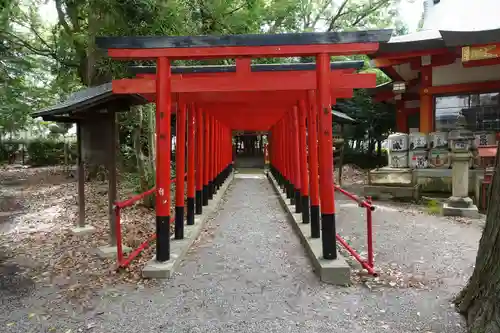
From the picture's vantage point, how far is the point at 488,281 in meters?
3.04

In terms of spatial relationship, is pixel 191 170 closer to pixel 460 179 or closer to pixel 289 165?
pixel 289 165

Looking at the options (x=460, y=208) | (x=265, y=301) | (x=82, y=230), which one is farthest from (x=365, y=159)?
(x=265, y=301)

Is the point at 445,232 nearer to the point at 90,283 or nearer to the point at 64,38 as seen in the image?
the point at 90,283

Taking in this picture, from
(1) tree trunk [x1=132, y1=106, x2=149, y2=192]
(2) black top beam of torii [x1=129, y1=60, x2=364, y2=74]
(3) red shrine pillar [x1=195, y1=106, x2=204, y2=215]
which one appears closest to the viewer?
(2) black top beam of torii [x1=129, y1=60, x2=364, y2=74]

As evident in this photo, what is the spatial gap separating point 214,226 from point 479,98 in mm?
7869

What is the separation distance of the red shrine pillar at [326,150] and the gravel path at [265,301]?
50 cm

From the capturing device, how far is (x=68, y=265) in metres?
5.29

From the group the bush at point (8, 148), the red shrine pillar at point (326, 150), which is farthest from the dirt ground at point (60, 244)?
the bush at point (8, 148)

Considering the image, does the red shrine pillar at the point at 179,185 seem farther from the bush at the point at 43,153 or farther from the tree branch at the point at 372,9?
the bush at the point at 43,153

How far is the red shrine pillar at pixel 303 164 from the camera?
706 cm

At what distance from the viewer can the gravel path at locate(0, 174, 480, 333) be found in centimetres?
336

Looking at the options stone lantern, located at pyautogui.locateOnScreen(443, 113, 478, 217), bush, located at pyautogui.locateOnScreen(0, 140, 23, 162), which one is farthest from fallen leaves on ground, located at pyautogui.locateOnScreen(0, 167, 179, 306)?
bush, located at pyautogui.locateOnScreen(0, 140, 23, 162)

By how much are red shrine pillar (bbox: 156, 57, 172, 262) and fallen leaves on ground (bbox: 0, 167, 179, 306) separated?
0.54 m

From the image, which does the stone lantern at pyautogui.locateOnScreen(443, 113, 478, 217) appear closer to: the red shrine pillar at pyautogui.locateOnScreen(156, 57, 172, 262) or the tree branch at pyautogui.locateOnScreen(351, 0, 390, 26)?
the red shrine pillar at pyautogui.locateOnScreen(156, 57, 172, 262)
